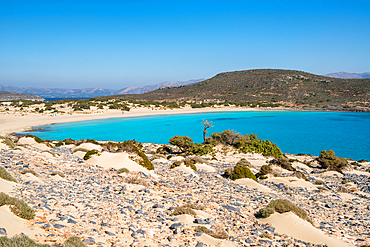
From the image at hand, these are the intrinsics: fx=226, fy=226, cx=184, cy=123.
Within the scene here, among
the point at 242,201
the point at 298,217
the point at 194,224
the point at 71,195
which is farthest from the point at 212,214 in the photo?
the point at 71,195

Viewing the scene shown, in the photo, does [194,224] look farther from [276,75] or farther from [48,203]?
[276,75]

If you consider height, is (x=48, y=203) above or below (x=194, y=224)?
above

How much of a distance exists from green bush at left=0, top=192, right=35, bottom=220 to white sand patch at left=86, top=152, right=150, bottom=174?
6383 millimetres

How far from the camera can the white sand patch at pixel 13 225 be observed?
4353mm

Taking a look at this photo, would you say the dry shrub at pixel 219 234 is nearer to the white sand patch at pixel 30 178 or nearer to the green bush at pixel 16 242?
the green bush at pixel 16 242

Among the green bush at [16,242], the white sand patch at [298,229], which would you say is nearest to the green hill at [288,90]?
the white sand patch at [298,229]

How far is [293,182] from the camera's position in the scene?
38.9 ft

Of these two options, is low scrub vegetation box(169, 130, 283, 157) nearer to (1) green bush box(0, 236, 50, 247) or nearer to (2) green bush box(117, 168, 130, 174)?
(2) green bush box(117, 168, 130, 174)

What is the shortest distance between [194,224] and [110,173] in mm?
6111

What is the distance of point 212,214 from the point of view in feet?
23.2

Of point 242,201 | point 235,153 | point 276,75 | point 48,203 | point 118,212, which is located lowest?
point 235,153

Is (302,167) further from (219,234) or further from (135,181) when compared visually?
(219,234)

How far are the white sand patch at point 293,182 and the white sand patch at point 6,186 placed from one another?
1125 centimetres

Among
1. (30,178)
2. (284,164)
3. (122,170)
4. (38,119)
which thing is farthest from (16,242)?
(38,119)
